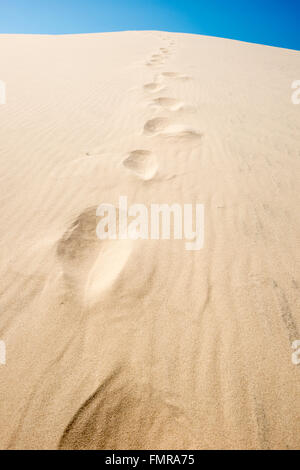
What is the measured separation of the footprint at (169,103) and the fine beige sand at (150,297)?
1.32m

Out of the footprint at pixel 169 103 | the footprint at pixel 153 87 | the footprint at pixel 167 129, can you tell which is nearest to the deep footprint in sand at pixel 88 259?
the footprint at pixel 167 129

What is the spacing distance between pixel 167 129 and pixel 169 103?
5.01 ft

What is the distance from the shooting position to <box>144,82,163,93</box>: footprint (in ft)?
18.5

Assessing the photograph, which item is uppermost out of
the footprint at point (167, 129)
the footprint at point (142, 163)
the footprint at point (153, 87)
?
the footprint at point (153, 87)

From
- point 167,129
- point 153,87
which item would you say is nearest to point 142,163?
point 167,129

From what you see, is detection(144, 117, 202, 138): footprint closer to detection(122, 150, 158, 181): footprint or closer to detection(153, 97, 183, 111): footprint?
detection(122, 150, 158, 181): footprint

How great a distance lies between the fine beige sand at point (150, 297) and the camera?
3.57 feet

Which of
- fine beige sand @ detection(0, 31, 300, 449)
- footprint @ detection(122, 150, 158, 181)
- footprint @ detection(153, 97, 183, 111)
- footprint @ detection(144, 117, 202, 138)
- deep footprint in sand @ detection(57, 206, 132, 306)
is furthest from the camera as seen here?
footprint @ detection(153, 97, 183, 111)

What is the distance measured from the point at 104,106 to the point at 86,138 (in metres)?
1.63

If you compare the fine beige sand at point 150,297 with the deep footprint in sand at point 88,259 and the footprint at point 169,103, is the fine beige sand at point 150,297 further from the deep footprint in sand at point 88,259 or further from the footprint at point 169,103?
the footprint at point 169,103

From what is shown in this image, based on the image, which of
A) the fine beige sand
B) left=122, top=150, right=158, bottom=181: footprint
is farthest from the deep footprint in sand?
left=122, top=150, right=158, bottom=181: footprint

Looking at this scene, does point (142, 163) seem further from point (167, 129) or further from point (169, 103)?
point (169, 103)

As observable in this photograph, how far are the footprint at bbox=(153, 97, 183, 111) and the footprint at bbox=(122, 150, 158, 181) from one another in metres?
2.00
